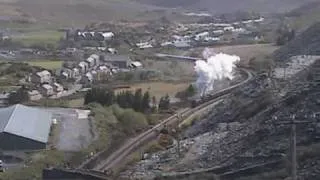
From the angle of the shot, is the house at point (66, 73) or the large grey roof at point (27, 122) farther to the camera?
the house at point (66, 73)

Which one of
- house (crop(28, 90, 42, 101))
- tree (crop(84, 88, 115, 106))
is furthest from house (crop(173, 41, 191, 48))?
tree (crop(84, 88, 115, 106))

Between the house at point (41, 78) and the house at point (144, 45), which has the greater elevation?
the house at point (144, 45)

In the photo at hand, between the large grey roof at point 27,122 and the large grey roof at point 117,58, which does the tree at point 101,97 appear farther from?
the large grey roof at point 117,58

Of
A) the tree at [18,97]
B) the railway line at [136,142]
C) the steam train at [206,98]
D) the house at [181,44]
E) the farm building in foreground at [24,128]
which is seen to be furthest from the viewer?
the house at [181,44]

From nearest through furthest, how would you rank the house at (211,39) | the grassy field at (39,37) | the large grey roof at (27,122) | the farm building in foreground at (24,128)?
the farm building in foreground at (24,128)
the large grey roof at (27,122)
the house at (211,39)
the grassy field at (39,37)

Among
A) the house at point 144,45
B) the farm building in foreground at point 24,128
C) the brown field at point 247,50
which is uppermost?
the house at point 144,45

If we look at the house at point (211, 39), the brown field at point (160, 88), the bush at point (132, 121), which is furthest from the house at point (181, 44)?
the bush at point (132, 121)

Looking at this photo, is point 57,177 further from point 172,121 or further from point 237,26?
point 237,26

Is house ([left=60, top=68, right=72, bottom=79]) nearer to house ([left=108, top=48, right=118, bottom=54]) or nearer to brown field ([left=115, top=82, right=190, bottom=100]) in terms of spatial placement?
brown field ([left=115, top=82, right=190, bottom=100])
